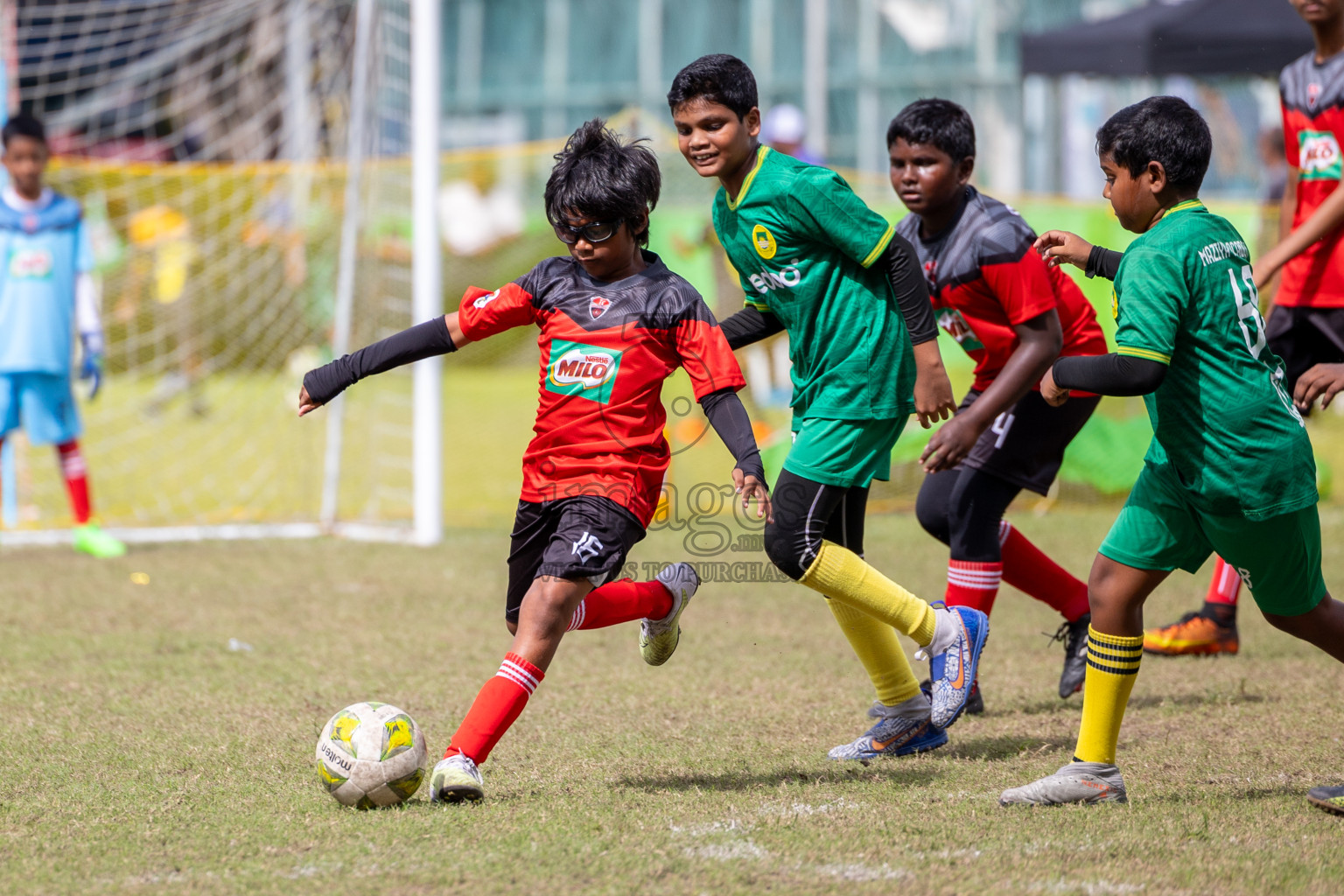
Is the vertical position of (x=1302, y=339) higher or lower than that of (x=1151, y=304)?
lower

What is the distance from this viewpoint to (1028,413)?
14.9 feet

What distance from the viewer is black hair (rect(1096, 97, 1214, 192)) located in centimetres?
327

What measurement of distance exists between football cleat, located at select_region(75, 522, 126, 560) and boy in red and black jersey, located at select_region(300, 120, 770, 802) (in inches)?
182

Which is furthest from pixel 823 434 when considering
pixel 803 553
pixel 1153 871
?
pixel 1153 871

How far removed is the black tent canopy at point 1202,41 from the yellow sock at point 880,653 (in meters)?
9.70

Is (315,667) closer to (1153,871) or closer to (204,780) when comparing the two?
(204,780)

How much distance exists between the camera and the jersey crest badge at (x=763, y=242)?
3774mm

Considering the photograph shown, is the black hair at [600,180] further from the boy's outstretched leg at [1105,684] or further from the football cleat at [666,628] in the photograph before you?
the boy's outstretched leg at [1105,684]

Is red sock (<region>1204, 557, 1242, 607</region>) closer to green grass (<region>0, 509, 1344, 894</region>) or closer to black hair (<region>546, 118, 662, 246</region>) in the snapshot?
green grass (<region>0, 509, 1344, 894</region>)

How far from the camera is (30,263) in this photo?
7.75 metres

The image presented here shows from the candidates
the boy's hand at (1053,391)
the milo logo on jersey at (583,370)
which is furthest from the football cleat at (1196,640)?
the milo logo on jersey at (583,370)

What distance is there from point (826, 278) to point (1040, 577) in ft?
5.30

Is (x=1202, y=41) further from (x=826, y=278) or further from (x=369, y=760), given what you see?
(x=369, y=760)

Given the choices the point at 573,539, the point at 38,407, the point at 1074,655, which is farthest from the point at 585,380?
the point at 38,407
